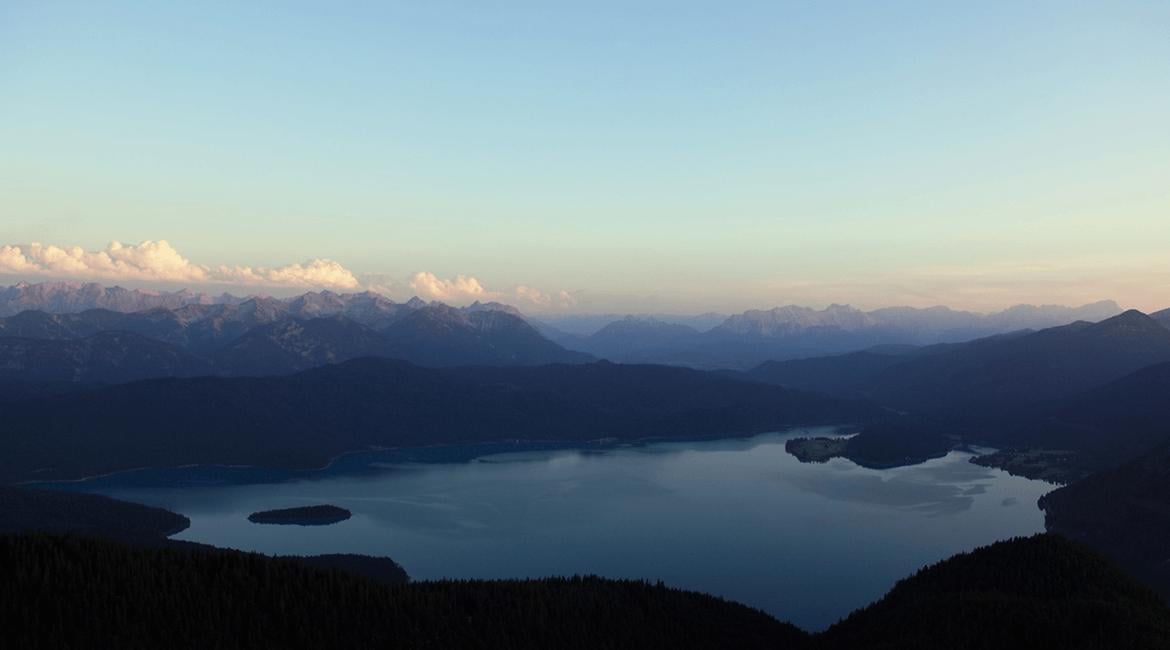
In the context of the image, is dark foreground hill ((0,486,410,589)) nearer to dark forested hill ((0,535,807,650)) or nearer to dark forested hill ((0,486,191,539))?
dark forested hill ((0,486,191,539))

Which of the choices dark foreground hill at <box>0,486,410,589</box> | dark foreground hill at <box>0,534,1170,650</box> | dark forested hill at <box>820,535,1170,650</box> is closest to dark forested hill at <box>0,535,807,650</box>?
dark foreground hill at <box>0,534,1170,650</box>

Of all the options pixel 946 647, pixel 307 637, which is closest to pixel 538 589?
pixel 307 637

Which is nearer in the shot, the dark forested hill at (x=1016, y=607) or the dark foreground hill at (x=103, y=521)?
the dark forested hill at (x=1016, y=607)

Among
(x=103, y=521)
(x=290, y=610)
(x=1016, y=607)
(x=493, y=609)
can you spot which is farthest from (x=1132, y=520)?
(x=103, y=521)

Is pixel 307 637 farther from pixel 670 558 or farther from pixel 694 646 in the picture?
pixel 670 558

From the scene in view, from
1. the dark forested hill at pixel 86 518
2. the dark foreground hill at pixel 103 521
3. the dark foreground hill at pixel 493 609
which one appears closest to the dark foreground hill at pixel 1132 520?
the dark foreground hill at pixel 493 609

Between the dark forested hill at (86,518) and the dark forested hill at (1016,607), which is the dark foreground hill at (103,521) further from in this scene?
the dark forested hill at (1016,607)
